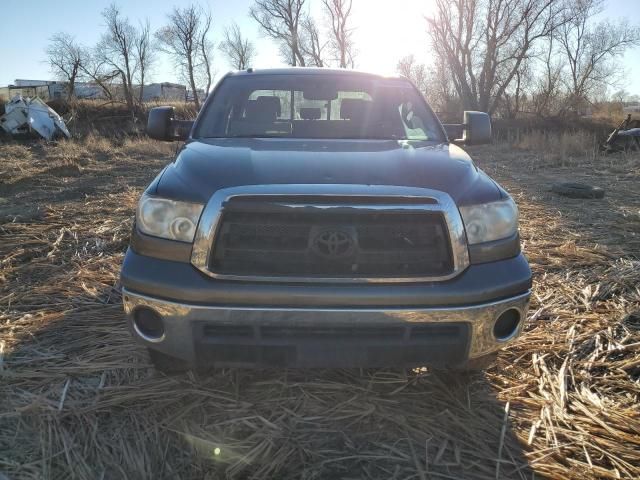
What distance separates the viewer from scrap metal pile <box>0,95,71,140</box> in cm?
2075

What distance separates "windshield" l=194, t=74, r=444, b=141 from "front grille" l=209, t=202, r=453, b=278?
1.20m

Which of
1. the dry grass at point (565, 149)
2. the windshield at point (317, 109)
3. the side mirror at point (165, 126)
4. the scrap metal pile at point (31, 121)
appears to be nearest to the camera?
the windshield at point (317, 109)

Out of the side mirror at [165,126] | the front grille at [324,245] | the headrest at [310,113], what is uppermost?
the headrest at [310,113]

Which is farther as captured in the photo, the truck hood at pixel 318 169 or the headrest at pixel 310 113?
the headrest at pixel 310 113

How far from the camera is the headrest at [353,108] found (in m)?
3.35

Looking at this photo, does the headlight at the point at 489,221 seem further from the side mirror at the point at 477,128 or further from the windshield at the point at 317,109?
the side mirror at the point at 477,128

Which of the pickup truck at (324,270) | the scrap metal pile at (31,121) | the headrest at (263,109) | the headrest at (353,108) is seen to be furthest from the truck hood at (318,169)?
the scrap metal pile at (31,121)

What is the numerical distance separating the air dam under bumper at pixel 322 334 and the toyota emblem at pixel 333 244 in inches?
8.9

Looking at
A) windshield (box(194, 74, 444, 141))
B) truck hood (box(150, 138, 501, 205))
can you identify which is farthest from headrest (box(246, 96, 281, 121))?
truck hood (box(150, 138, 501, 205))

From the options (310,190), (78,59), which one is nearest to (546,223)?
(310,190)

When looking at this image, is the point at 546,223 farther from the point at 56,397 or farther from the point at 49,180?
the point at 49,180

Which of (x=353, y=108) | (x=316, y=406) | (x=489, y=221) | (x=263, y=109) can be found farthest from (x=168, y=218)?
(x=353, y=108)

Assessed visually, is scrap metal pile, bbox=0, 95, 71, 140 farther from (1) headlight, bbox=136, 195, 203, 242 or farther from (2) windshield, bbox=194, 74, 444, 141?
(1) headlight, bbox=136, 195, 203, 242

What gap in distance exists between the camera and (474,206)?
2.07m
